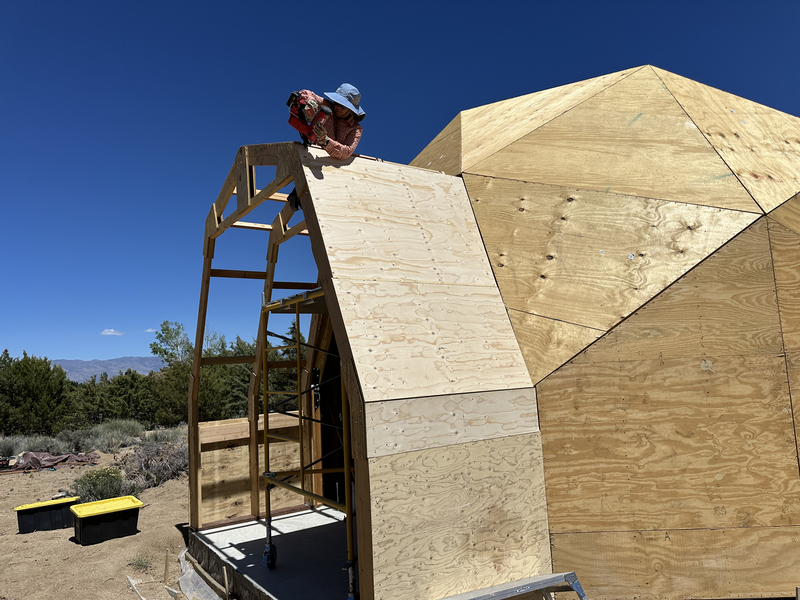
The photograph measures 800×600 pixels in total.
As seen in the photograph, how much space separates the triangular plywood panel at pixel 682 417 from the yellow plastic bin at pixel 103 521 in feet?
29.6

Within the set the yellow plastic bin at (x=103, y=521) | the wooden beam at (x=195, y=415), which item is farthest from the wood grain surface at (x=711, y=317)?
the yellow plastic bin at (x=103, y=521)

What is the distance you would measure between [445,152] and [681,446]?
521 cm

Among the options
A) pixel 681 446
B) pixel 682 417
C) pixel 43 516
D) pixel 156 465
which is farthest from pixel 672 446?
pixel 156 465

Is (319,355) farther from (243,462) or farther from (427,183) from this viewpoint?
(427,183)

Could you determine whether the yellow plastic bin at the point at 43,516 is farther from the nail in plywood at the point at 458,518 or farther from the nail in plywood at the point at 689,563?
the nail in plywood at the point at 689,563

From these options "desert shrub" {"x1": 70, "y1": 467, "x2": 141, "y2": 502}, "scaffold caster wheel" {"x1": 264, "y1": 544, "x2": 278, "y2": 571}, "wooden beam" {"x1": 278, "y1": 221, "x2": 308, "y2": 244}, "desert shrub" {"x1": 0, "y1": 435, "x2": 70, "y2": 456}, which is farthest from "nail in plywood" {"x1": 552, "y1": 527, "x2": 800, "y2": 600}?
"desert shrub" {"x1": 0, "y1": 435, "x2": 70, "y2": 456}

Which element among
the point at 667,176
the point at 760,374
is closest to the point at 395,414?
the point at 760,374

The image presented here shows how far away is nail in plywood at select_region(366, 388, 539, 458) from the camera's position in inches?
171

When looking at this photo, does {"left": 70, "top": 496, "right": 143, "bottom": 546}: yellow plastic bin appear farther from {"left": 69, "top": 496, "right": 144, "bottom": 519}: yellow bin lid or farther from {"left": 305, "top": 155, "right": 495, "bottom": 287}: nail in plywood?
{"left": 305, "top": 155, "right": 495, "bottom": 287}: nail in plywood

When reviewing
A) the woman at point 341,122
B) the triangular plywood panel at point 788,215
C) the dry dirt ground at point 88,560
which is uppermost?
the woman at point 341,122

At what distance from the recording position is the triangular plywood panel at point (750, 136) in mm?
5988

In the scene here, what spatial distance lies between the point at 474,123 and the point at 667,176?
11.8ft

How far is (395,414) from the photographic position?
4422 millimetres

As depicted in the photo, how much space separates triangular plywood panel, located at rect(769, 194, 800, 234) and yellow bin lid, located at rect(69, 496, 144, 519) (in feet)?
38.1
